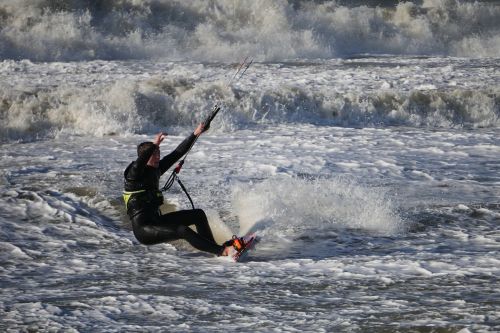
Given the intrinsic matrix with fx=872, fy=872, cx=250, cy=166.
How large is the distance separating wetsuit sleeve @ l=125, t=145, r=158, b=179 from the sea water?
2.73 ft

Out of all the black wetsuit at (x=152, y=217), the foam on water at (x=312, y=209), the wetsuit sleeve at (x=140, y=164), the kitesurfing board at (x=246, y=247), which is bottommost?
the foam on water at (x=312, y=209)

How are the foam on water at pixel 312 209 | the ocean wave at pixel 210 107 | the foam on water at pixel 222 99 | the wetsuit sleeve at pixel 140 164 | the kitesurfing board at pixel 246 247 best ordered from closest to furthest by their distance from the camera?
the kitesurfing board at pixel 246 247 < the wetsuit sleeve at pixel 140 164 < the foam on water at pixel 312 209 < the ocean wave at pixel 210 107 < the foam on water at pixel 222 99

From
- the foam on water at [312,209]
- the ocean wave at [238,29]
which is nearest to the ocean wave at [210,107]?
the foam on water at [312,209]

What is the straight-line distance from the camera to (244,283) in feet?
26.0

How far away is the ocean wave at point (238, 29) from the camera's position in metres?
27.3

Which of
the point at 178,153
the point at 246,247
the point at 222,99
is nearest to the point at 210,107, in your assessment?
the point at 222,99

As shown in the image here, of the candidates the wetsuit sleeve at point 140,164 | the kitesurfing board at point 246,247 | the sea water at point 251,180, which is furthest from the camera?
the wetsuit sleeve at point 140,164

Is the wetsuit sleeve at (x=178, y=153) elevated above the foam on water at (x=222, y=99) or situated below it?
above

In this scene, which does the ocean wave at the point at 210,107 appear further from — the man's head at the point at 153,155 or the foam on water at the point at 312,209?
the man's head at the point at 153,155

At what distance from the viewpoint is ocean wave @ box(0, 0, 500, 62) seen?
27344mm

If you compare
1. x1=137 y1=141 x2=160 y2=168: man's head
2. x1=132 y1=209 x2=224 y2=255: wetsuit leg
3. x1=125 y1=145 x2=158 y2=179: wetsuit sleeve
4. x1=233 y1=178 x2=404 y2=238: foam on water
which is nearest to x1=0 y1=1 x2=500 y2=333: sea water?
x1=233 y1=178 x2=404 y2=238: foam on water

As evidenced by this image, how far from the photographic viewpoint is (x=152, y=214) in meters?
9.10

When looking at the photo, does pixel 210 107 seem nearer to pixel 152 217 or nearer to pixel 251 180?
pixel 251 180

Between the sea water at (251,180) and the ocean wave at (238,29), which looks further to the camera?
the ocean wave at (238,29)
